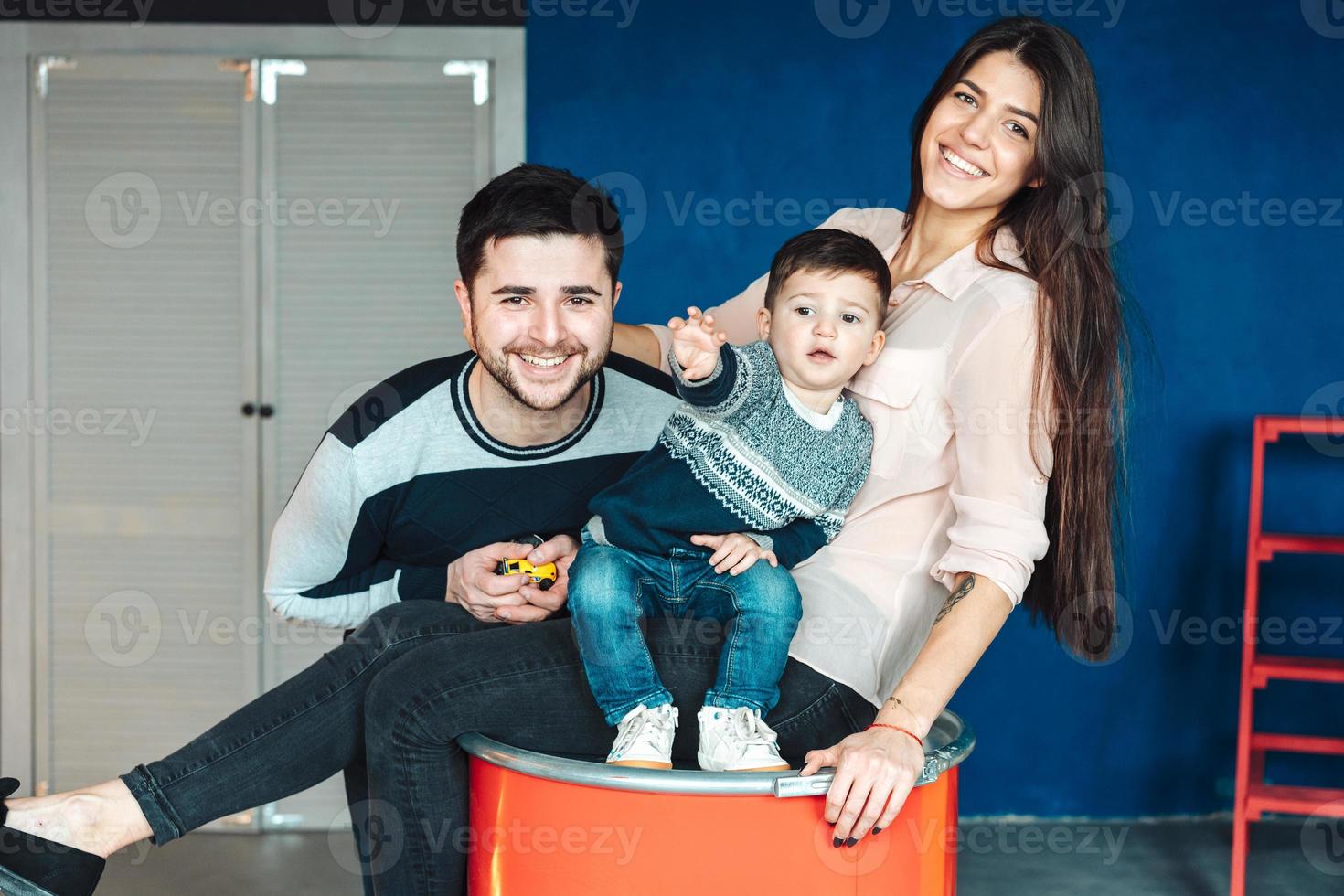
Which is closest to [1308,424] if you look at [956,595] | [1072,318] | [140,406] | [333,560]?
[1072,318]

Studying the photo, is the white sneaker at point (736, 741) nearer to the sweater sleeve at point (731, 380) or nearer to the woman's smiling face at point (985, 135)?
the sweater sleeve at point (731, 380)

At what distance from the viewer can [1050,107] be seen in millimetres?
1766

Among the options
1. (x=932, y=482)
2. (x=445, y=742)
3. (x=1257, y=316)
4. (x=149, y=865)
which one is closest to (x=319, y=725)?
(x=445, y=742)

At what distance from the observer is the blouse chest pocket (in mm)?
1782

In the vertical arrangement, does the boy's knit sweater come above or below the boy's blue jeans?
above

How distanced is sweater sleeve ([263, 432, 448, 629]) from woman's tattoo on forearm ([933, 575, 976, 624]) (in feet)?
2.70

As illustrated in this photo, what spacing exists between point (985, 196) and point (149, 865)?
119 inches

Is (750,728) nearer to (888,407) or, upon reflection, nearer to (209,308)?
(888,407)

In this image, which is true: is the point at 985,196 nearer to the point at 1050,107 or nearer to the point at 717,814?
the point at 1050,107

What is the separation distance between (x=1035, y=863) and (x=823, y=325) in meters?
2.48

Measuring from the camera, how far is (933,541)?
181 centimetres

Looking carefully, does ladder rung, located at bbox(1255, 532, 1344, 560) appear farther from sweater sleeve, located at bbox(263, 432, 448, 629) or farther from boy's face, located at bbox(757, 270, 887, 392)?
sweater sleeve, located at bbox(263, 432, 448, 629)

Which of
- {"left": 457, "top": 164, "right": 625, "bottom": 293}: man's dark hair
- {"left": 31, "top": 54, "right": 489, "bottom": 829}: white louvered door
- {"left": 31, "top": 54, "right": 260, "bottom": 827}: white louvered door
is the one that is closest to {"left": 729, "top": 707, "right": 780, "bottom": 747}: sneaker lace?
{"left": 457, "top": 164, "right": 625, "bottom": 293}: man's dark hair

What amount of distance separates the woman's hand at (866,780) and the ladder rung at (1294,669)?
2.13 metres
